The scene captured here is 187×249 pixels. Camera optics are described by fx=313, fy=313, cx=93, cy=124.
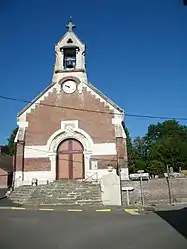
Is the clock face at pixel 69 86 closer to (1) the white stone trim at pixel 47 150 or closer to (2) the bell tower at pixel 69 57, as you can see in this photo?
(2) the bell tower at pixel 69 57

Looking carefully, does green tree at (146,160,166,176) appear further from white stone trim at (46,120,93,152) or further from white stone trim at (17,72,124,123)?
white stone trim at (46,120,93,152)

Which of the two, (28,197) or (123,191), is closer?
(28,197)

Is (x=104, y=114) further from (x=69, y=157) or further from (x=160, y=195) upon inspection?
(x=160, y=195)

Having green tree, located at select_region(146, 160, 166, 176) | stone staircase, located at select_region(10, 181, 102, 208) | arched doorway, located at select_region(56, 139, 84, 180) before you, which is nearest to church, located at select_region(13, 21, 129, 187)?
arched doorway, located at select_region(56, 139, 84, 180)

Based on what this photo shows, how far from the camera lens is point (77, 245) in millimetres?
7094

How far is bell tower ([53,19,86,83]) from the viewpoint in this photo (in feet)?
88.4

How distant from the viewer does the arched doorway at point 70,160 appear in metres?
24.8

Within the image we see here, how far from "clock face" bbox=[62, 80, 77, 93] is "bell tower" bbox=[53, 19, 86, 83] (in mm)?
712

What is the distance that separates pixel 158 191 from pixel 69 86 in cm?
1143

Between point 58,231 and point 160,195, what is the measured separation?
14264 millimetres

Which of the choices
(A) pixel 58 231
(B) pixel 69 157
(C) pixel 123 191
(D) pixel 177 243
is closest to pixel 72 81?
(B) pixel 69 157

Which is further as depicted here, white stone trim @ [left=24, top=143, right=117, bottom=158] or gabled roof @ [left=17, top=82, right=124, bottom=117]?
gabled roof @ [left=17, top=82, right=124, bottom=117]

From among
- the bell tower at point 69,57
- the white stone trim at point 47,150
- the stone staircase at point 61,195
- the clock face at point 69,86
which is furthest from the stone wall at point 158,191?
the bell tower at point 69,57

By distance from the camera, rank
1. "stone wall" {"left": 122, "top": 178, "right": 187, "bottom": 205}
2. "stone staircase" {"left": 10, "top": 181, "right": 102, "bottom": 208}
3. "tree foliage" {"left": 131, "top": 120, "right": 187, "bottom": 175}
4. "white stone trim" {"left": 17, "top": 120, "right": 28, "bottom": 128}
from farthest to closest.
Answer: "tree foliage" {"left": 131, "top": 120, "right": 187, "bottom": 175}, "white stone trim" {"left": 17, "top": 120, "right": 28, "bottom": 128}, "stone wall" {"left": 122, "top": 178, "right": 187, "bottom": 205}, "stone staircase" {"left": 10, "top": 181, "right": 102, "bottom": 208}
